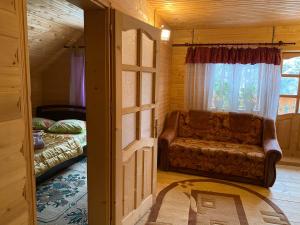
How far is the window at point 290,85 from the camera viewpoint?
13.2ft

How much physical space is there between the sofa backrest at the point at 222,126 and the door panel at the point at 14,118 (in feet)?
10.6

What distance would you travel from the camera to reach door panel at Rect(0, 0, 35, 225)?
90 cm

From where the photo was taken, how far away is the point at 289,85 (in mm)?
4098

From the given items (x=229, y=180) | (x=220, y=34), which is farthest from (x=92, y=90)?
(x=220, y=34)

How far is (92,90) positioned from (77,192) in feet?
5.58

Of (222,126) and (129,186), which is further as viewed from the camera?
(222,126)

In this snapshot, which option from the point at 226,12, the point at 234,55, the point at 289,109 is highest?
the point at 226,12

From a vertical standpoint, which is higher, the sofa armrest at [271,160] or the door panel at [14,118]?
the door panel at [14,118]

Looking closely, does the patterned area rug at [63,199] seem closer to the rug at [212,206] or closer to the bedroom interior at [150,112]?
the bedroom interior at [150,112]

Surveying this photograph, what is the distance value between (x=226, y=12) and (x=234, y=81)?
129cm

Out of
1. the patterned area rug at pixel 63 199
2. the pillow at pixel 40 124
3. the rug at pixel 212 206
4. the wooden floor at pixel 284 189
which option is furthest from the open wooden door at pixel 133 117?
the pillow at pixel 40 124

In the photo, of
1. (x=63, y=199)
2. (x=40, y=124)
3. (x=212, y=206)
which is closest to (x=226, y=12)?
(x=212, y=206)

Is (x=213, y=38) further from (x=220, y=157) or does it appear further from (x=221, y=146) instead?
(x=220, y=157)

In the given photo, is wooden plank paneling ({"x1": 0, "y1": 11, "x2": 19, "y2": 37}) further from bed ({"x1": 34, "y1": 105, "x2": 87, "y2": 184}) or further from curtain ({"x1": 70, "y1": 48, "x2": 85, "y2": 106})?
curtain ({"x1": 70, "y1": 48, "x2": 85, "y2": 106})
